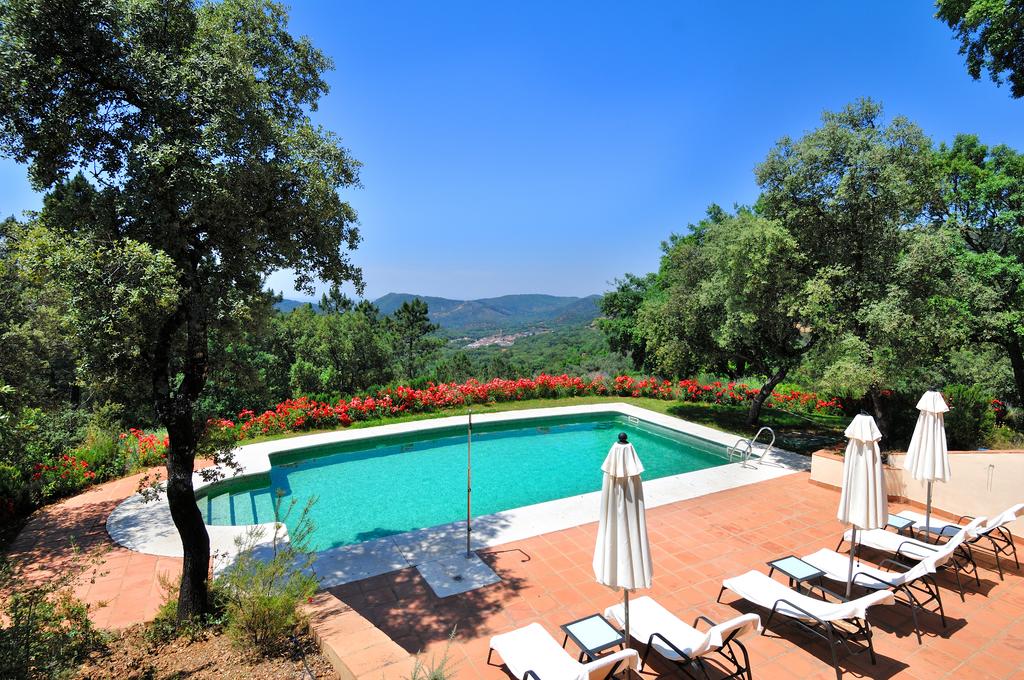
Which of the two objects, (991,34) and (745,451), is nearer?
(991,34)

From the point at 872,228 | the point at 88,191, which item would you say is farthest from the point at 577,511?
the point at 872,228

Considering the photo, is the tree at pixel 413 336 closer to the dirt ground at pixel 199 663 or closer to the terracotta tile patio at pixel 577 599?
the terracotta tile patio at pixel 577 599

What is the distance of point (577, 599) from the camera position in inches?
210

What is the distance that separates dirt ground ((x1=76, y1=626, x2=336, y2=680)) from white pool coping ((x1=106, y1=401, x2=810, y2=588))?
144cm

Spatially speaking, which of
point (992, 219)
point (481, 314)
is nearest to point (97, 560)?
point (992, 219)

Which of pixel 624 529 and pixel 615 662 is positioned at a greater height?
pixel 624 529

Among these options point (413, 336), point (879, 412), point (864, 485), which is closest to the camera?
point (864, 485)

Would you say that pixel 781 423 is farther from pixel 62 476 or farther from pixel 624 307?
pixel 624 307

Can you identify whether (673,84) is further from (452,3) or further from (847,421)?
(847,421)

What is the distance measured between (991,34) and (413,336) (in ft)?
95.1

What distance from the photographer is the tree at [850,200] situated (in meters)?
9.59

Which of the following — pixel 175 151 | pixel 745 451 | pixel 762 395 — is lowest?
pixel 745 451

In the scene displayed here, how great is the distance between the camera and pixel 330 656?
12.4 ft

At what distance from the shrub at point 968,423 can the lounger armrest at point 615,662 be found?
38.1 ft
